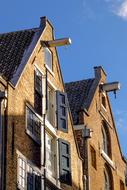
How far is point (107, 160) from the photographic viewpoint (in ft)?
123

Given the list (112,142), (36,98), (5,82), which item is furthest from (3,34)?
(112,142)

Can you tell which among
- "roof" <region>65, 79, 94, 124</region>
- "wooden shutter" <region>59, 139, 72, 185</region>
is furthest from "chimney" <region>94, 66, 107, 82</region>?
"wooden shutter" <region>59, 139, 72, 185</region>

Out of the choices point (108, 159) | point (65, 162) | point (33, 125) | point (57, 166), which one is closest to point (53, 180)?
point (57, 166)

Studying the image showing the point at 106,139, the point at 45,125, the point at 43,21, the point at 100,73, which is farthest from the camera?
the point at 100,73

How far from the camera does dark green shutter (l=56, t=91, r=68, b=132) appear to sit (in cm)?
3069

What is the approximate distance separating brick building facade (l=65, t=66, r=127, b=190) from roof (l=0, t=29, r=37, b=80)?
5.22 m

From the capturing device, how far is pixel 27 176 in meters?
26.9

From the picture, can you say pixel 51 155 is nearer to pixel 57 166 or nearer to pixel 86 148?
pixel 57 166

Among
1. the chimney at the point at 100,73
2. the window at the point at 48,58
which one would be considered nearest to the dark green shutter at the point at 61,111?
the window at the point at 48,58

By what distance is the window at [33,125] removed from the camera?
1102 inches

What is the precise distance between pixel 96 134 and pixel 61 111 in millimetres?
6103

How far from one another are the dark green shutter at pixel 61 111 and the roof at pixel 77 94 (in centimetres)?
412

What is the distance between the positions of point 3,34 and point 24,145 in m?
7.21

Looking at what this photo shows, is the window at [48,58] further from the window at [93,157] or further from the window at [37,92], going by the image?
the window at [93,157]
